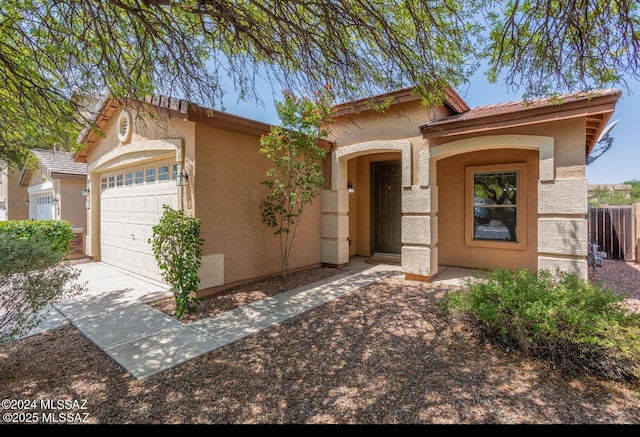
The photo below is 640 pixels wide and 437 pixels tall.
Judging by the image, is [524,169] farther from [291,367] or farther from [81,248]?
[81,248]

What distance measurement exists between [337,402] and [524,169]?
702 cm

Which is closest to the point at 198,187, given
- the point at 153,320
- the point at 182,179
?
the point at 182,179

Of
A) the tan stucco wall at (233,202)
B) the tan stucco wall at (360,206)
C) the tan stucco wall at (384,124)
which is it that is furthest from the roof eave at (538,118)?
the tan stucco wall at (233,202)

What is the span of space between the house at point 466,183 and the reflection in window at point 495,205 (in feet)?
0.08

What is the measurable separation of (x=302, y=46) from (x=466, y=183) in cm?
560

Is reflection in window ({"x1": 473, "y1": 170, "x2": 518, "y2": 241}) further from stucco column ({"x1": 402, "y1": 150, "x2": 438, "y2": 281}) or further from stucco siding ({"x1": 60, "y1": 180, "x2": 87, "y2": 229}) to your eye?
stucco siding ({"x1": 60, "y1": 180, "x2": 87, "y2": 229})

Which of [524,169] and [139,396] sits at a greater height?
[524,169]

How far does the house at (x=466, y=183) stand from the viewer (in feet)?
17.0

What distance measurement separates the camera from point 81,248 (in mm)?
10898

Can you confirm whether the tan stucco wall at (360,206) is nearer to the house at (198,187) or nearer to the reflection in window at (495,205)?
the house at (198,187)

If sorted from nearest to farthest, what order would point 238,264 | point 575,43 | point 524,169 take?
point 575,43
point 238,264
point 524,169
